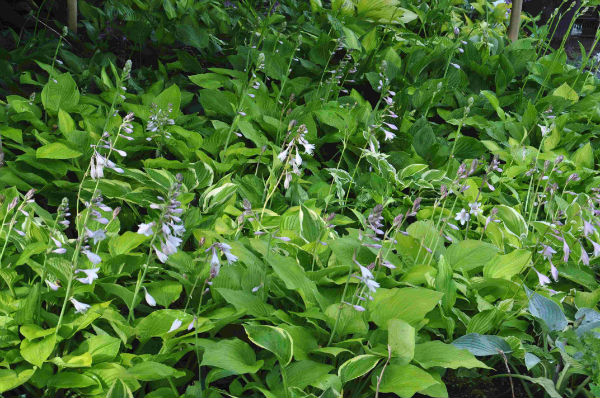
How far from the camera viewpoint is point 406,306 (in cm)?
199

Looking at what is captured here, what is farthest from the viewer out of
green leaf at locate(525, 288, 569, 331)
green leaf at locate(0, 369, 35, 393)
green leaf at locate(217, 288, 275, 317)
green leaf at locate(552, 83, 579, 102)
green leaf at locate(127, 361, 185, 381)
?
green leaf at locate(552, 83, 579, 102)

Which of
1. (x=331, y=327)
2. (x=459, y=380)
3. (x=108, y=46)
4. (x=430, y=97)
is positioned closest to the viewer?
(x=331, y=327)

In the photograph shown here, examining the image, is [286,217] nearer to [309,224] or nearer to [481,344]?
[309,224]

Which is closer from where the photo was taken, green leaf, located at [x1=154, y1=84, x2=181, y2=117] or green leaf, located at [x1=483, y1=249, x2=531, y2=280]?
green leaf, located at [x1=483, y1=249, x2=531, y2=280]

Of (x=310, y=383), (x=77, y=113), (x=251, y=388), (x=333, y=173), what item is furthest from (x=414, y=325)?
(x=77, y=113)

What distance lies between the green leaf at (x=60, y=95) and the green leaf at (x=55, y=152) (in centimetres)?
50

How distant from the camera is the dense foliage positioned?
72.1 inches

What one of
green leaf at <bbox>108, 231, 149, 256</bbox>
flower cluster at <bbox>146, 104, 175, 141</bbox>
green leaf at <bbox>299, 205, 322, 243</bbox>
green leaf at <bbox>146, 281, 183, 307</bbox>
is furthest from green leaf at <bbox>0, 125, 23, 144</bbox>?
green leaf at <bbox>299, 205, 322, 243</bbox>

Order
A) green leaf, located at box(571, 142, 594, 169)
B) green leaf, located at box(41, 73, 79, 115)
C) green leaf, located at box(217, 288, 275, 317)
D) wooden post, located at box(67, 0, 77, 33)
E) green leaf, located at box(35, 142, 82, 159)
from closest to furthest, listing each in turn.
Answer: green leaf, located at box(217, 288, 275, 317) → green leaf, located at box(35, 142, 82, 159) → green leaf, located at box(41, 73, 79, 115) → green leaf, located at box(571, 142, 594, 169) → wooden post, located at box(67, 0, 77, 33)

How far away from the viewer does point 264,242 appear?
2.22 metres

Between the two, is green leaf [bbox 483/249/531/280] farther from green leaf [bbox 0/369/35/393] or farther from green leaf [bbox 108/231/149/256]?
green leaf [bbox 0/369/35/393]

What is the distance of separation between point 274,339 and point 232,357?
0.44ft

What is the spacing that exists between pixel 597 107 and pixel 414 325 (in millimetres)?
3592

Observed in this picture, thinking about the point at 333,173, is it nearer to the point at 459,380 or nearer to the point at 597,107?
the point at 459,380
